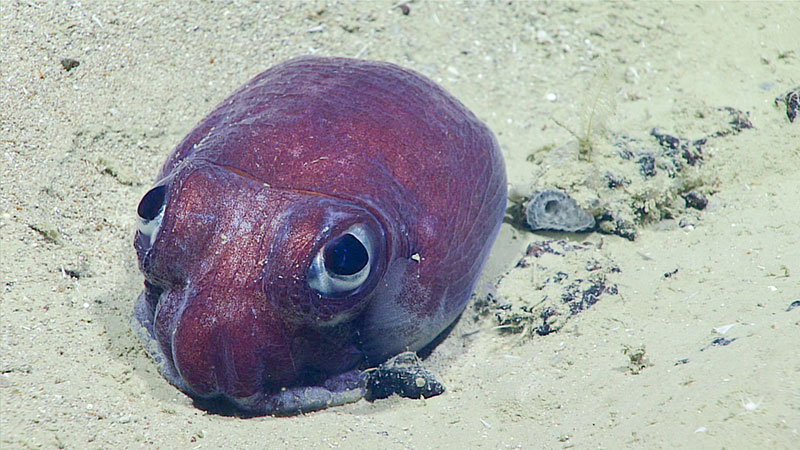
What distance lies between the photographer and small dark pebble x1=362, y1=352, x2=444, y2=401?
381 cm

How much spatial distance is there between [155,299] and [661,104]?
5.19 metres

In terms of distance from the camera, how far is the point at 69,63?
18.7ft

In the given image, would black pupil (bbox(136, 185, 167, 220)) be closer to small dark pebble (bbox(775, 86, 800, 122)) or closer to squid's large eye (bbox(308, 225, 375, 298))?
squid's large eye (bbox(308, 225, 375, 298))

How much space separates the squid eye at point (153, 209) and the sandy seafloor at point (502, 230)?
2.87ft

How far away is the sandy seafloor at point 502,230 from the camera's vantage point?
3195mm

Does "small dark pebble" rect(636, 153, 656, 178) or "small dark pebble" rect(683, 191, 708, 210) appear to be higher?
"small dark pebble" rect(636, 153, 656, 178)

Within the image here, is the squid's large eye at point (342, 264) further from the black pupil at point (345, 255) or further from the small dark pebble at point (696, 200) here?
Result: the small dark pebble at point (696, 200)

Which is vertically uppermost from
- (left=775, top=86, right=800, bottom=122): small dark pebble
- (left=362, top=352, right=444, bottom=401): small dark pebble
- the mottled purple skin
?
the mottled purple skin

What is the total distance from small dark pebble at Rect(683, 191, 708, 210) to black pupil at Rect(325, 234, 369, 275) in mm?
3217

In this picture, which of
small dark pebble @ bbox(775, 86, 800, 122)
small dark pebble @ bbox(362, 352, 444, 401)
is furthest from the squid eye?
small dark pebble @ bbox(775, 86, 800, 122)

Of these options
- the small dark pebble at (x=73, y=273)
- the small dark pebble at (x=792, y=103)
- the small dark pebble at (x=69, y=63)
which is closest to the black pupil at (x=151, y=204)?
the small dark pebble at (x=73, y=273)

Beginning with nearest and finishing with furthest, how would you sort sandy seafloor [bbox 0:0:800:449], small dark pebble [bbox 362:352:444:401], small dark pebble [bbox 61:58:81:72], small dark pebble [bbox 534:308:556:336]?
sandy seafloor [bbox 0:0:800:449] < small dark pebble [bbox 362:352:444:401] < small dark pebble [bbox 534:308:556:336] < small dark pebble [bbox 61:58:81:72]

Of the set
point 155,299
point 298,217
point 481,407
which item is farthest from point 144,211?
point 481,407

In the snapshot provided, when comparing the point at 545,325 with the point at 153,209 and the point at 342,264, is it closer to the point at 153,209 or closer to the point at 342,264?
the point at 342,264
